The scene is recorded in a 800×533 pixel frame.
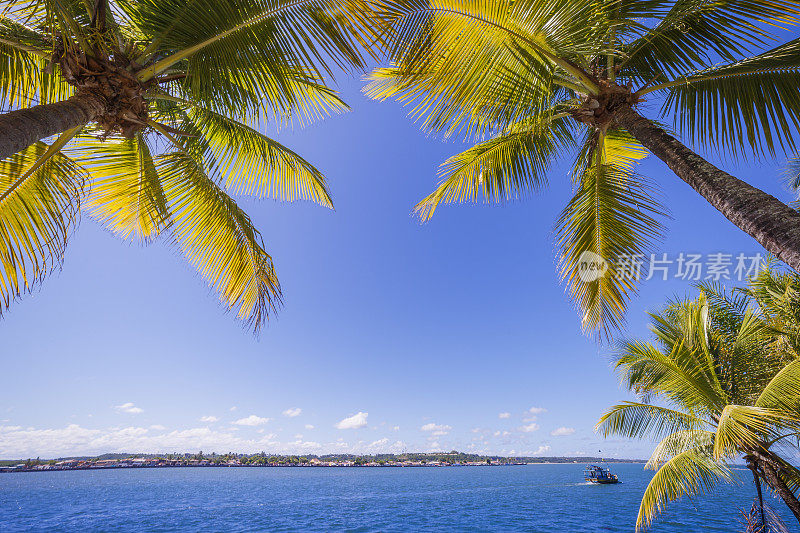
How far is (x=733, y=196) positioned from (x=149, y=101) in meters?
4.94

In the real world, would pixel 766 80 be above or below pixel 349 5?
below

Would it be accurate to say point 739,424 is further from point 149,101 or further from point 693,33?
point 149,101

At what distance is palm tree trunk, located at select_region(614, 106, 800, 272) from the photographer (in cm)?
240

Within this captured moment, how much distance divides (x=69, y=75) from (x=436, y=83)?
3.14 metres

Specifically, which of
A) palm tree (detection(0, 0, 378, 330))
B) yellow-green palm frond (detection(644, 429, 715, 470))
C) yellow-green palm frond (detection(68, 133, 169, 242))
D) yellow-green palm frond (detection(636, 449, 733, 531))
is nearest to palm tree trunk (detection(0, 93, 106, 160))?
palm tree (detection(0, 0, 378, 330))

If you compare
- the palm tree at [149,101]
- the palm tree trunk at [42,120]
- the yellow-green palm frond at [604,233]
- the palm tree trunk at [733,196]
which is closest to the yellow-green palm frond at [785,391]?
the yellow-green palm frond at [604,233]

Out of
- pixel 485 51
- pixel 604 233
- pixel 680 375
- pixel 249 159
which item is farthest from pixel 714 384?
pixel 249 159

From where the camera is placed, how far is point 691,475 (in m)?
8.29

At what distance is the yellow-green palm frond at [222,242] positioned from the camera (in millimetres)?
5199

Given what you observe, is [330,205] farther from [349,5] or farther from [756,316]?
[756,316]

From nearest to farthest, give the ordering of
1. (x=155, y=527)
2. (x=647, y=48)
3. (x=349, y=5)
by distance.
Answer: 1. (x=349, y=5)
2. (x=647, y=48)
3. (x=155, y=527)

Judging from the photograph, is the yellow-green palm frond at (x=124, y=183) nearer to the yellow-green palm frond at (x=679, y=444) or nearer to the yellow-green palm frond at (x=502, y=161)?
the yellow-green palm frond at (x=502, y=161)

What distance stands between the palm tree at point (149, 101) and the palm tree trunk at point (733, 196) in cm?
263

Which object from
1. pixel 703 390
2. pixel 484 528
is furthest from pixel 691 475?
pixel 484 528
